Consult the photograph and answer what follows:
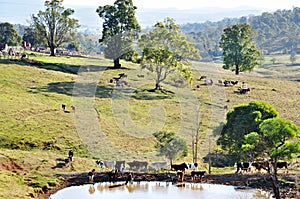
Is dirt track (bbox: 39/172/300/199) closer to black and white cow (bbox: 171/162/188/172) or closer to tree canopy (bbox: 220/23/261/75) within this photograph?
black and white cow (bbox: 171/162/188/172)

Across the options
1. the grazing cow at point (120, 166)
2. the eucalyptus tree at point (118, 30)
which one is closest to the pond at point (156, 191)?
the grazing cow at point (120, 166)

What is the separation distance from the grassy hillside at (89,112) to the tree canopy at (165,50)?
2185mm

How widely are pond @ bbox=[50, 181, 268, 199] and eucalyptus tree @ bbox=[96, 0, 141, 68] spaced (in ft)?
144

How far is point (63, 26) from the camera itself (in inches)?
3125

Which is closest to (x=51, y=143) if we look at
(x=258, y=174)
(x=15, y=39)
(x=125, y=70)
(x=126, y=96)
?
(x=258, y=174)

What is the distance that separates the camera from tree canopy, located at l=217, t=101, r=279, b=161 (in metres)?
33.6

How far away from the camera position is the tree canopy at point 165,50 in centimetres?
6106

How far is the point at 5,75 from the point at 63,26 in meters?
26.3

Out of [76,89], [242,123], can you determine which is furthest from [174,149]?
[76,89]

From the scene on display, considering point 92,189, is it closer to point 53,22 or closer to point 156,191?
point 156,191

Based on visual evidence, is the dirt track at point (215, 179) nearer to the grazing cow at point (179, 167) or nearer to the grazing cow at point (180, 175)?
the grazing cow at point (180, 175)

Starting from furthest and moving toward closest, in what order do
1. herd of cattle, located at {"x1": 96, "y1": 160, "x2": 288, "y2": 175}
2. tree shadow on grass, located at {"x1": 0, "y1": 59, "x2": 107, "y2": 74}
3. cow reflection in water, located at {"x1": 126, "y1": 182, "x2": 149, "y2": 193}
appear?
tree shadow on grass, located at {"x1": 0, "y1": 59, "x2": 107, "y2": 74} < herd of cattle, located at {"x1": 96, "y1": 160, "x2": 288, "y2": 175} < cow reflection in water, located at {"x1": 126, "y1": 182, "x2": 149, "y2": 193}

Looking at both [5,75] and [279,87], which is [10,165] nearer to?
[5,75]

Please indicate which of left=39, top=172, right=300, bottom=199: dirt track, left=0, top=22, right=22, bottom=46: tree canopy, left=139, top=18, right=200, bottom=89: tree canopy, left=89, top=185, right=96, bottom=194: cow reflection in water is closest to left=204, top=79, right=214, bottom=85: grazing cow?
left=139, top=18, right=200, bottom=89: tree canopy
